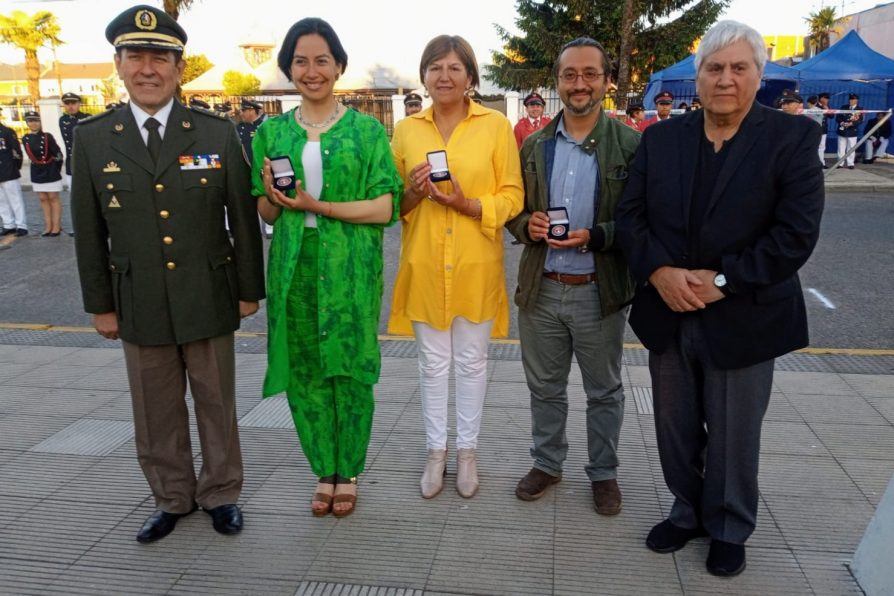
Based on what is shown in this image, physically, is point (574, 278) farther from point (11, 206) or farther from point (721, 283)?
point (11, 206)

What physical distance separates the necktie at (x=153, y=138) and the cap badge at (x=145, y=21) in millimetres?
348

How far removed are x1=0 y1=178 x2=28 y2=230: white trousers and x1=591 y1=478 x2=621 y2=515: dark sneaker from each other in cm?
1075

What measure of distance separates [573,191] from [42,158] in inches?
404

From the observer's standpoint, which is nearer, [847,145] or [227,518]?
[227,518]

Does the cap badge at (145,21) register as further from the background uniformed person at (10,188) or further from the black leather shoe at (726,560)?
the background uniformed person at (10,188)

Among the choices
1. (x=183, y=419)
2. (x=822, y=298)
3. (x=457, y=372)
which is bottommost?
(x=822, y=298)

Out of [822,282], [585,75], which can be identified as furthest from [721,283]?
[822,282]

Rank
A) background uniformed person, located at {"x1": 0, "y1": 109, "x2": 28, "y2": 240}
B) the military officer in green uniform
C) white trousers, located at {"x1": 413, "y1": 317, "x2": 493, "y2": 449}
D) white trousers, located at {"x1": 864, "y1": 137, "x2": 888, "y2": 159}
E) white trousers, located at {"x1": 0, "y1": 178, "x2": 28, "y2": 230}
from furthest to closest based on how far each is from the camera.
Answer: white trousers, located at {"x1": 864, "y1": 137, "x2": 888, "y2": 159}, white trousers, located at {"x1": 0, "y1": 178, "x2": 28, "y2": 230}, background uniformed person, located at {"x1": 0, "y1": 109, "x2": 28, "y2": 240}, white trousers, located at {"x1": 413, "y1": 317, "x2": 493, "y2": 449}, the military officer in green uniform

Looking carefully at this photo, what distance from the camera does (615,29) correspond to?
2464 centimetres

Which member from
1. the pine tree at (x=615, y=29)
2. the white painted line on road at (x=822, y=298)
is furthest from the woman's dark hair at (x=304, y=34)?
the pine tree at (x=615, y=29)

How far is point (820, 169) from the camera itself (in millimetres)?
2387

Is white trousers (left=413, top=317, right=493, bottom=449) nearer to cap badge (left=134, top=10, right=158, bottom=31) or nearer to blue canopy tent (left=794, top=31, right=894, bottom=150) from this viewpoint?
cap badge (left=134, top=10, right=158, bottom=31)

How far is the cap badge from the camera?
105 inches

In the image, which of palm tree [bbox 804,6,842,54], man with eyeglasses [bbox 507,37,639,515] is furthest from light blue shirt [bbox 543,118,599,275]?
palm tree [bbox 804,6,842,54]
